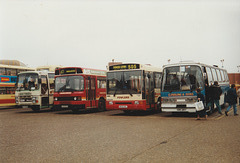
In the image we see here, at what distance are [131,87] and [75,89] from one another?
13.4 ft

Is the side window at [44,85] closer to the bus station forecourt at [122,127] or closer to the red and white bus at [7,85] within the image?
the bus station forecourt at [122,127]

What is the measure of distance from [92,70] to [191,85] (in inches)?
303

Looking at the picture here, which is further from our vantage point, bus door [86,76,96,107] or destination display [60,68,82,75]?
bus door [86,76,96,107]

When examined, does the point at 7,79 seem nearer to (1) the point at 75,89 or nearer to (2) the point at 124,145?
(1) the point at 75,89

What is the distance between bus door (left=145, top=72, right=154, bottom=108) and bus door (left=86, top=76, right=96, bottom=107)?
4270mm

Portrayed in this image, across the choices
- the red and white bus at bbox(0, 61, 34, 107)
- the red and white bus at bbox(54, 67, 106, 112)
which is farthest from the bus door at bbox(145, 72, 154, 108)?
the red and white bus at bbox(0, 61, 34, 107)

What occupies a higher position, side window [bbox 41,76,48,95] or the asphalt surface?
side window [bbox 41,76,48,95]

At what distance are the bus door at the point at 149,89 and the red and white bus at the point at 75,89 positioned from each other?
4251mm

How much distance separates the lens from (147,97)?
16328mm

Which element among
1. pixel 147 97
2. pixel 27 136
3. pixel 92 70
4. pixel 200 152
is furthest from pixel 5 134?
pixel 92 70

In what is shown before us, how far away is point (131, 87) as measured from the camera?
1611 cm

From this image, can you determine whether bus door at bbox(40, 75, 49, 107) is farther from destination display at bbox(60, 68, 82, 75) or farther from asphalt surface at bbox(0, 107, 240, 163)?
asphalt surface at bbox(0, 107, 240, 163)

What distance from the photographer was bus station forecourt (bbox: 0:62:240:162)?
684 centimetres

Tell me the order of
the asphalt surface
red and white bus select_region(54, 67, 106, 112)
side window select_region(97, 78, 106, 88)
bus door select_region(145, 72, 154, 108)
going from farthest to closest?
1. side window select_region(97, 78, 106, 88)
2. red and white bus select_region(54, 67, 106, 112)
3. bus door select_region(145, 72, 154, 108)
4. the asphalt surface
